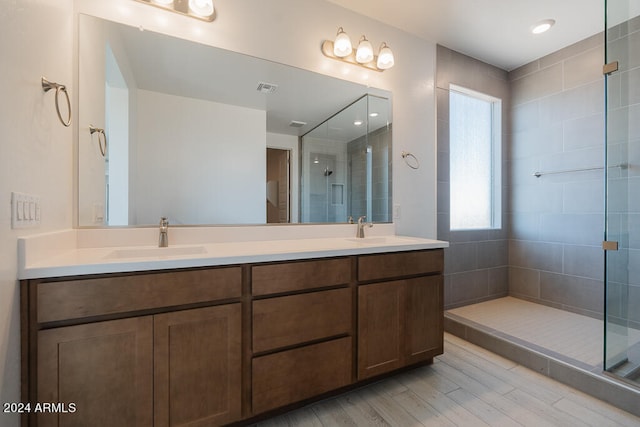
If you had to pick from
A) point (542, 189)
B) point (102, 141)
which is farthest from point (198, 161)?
point (542, 189)

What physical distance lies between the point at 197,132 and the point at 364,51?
1.36m

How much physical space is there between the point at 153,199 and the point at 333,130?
1316 millimetres

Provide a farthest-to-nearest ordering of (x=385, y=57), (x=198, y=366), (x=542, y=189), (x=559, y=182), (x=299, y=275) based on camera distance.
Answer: (x=542, y=189) → (x=559, y=182) → (x=385, y=57) → (x=299, y=275) → (x=198, y=366)

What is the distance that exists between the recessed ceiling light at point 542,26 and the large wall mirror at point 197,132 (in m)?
1.61

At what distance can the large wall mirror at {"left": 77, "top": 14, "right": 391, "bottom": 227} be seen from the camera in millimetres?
1478

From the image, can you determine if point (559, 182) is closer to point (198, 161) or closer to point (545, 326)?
point (545, 326)

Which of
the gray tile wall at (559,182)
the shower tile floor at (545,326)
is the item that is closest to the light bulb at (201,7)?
the shower tile floor at (545,326)

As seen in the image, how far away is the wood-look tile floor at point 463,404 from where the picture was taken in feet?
4.68

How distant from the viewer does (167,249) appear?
1463 mm

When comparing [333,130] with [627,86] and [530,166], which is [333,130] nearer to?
[627,86]

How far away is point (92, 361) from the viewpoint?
1.01m

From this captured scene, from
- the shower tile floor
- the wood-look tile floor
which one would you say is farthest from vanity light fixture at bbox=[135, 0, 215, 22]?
the shower tile floor

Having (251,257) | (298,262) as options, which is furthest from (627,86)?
(251,257)

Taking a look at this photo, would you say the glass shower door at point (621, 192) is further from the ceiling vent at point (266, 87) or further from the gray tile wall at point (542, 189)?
the ceiling vent at point (266, 87)
